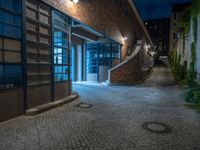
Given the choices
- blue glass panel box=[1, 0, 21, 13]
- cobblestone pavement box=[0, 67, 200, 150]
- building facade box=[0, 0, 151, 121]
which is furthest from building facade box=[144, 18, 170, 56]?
blue glass panel box=[1, 0, 21, 13]

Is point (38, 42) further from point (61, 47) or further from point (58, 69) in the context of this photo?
point (58, 69)

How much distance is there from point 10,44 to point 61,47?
2303 millimetres

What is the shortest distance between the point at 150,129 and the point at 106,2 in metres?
9.72

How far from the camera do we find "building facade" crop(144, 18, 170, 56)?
50531 mm

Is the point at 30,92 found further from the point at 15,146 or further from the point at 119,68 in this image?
the point at 119,68

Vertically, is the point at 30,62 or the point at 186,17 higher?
the point at 186,17

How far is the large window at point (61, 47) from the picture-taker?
6.20 metres

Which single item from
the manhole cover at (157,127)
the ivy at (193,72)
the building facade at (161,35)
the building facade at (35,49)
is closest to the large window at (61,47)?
the building facade at (35,49)

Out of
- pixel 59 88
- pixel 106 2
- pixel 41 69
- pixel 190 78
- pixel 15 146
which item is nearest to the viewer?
pixel 15 146

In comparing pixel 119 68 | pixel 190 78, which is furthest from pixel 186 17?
pixel 119 68

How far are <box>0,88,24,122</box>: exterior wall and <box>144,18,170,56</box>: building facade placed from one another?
169 feet

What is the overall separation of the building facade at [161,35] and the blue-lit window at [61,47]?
1918 inches

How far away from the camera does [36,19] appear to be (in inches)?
201

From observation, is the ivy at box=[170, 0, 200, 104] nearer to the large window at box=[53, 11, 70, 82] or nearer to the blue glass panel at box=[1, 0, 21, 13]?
the large window at box=[53, 11, 70, 82]
